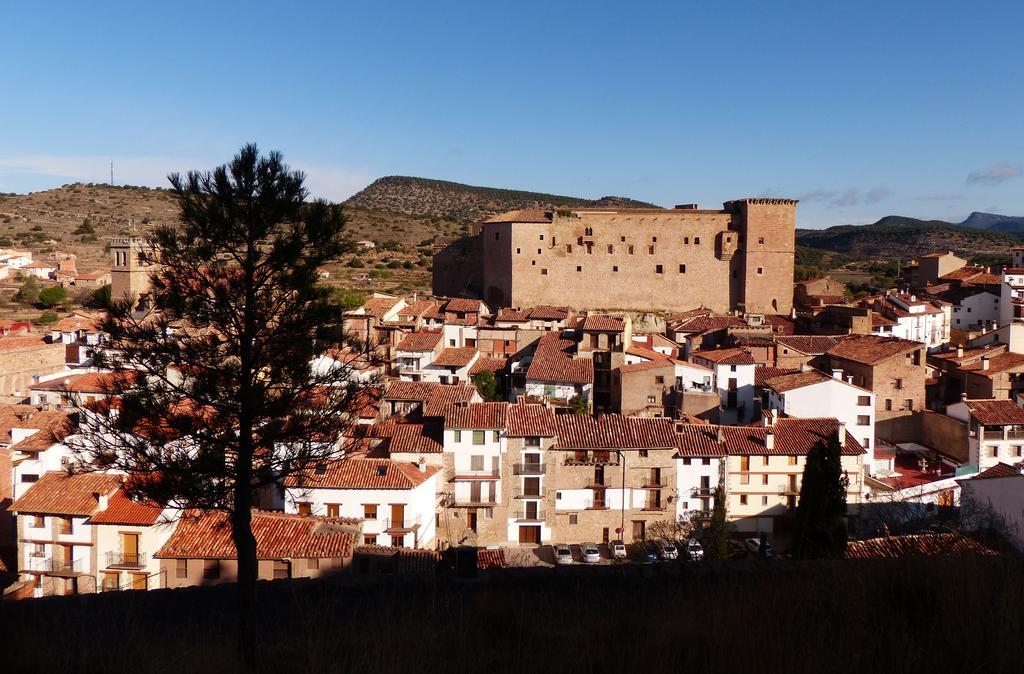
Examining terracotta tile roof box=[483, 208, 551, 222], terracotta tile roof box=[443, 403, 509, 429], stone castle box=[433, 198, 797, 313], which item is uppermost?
terracotta tile roof box=[483, 208, 551, 222]

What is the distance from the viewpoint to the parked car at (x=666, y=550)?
46.9 ft

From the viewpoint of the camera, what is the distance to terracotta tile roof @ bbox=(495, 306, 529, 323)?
29520mm

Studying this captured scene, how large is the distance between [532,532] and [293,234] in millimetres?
11096

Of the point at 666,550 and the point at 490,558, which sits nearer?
the point at 490,558

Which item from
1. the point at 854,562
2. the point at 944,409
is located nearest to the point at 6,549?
the point at 854,562

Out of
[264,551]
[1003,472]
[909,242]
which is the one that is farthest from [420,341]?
[909,242]

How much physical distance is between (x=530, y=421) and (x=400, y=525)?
370 cm

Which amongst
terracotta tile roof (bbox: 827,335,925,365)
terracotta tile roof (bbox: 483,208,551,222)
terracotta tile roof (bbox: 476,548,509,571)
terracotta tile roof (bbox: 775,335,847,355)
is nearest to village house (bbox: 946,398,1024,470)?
terracotta tile roof (bbox: 827,335,925,365)

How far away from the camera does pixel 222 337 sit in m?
7.07

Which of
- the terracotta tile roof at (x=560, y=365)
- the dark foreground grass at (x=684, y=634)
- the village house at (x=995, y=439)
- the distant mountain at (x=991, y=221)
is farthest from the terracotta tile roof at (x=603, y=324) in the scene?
the distant mountain at (x=991, y=221)

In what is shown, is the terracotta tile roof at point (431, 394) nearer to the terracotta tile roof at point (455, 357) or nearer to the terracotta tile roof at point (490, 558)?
the terracotta tile roof at point (455, 357)

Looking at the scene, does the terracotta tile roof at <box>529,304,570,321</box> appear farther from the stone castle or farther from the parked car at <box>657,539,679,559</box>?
the parked car at <box>657,539,679,559</box>

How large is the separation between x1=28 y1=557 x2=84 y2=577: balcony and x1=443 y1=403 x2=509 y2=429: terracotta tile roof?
6.64 metres

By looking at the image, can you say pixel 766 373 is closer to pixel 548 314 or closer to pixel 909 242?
pixel 548 314
